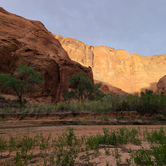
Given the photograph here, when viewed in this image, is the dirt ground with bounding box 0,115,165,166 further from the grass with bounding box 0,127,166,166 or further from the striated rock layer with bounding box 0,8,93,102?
the striated rock layer with bounding box 0,8,93,102

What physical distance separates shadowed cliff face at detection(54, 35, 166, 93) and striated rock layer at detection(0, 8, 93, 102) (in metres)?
39.8

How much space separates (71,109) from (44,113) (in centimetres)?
250

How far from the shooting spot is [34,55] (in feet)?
83.3

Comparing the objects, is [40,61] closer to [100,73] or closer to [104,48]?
[100,73]

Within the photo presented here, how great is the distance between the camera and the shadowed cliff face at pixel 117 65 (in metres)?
68.3

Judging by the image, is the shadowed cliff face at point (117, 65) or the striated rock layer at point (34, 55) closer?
the striated rock layer at point (34, 55)

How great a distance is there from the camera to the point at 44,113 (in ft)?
38.1

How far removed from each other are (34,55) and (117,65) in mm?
60405

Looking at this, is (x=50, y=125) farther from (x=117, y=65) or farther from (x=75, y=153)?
(x=117, y=65)

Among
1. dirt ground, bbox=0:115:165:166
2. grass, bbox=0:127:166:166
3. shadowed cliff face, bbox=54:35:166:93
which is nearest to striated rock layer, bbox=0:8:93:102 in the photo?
dirt ground, bbox=0:115:165:166

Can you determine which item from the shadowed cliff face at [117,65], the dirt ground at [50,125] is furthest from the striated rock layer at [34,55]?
the shadowed cliff face at [117,65]

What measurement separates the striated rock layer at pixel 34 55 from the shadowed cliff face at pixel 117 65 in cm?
3983

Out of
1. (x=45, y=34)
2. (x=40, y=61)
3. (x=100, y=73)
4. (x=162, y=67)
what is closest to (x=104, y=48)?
(x=100, y=73)

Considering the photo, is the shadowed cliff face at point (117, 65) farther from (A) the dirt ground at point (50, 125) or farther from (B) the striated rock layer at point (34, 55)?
(A) the dirt ground at point (50, 125)
